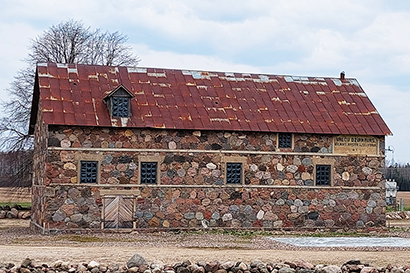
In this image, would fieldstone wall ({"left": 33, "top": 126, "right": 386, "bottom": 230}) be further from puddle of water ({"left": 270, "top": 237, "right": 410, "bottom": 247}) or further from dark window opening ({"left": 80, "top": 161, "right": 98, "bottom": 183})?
puddle of water ({"left": 270, "top": 237, "right": 410, "bottom": 247})

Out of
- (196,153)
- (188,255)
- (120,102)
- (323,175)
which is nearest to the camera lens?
(188,255)

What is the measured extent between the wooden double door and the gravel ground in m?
0.66

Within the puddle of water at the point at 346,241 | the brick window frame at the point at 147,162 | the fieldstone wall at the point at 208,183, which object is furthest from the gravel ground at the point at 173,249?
the brick window frame at the point at 147,162

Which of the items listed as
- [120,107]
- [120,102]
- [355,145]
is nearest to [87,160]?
[120,107]

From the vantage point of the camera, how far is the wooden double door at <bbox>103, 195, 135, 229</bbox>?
2755 centimetres

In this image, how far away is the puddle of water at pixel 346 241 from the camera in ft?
78.2

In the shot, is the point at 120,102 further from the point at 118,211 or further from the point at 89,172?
the point at 118,211

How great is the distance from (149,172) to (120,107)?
8.53 ft

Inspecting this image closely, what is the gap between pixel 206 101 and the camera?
98.8 ft

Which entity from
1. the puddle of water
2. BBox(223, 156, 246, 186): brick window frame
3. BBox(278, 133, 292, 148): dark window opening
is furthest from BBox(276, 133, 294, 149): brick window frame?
the puddle of water

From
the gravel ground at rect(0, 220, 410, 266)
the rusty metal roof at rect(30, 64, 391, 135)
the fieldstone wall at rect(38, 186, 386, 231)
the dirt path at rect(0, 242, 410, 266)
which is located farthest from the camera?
the rusty metal roof at rect(30, 64, 391, 135)

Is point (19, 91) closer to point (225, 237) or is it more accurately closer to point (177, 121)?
point (177, 121)

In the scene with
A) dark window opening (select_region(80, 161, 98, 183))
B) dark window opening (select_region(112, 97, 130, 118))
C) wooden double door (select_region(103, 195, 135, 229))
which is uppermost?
dark window opening (select_region(112, 97, 130, 118))

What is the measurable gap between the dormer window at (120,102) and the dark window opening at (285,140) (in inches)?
233
